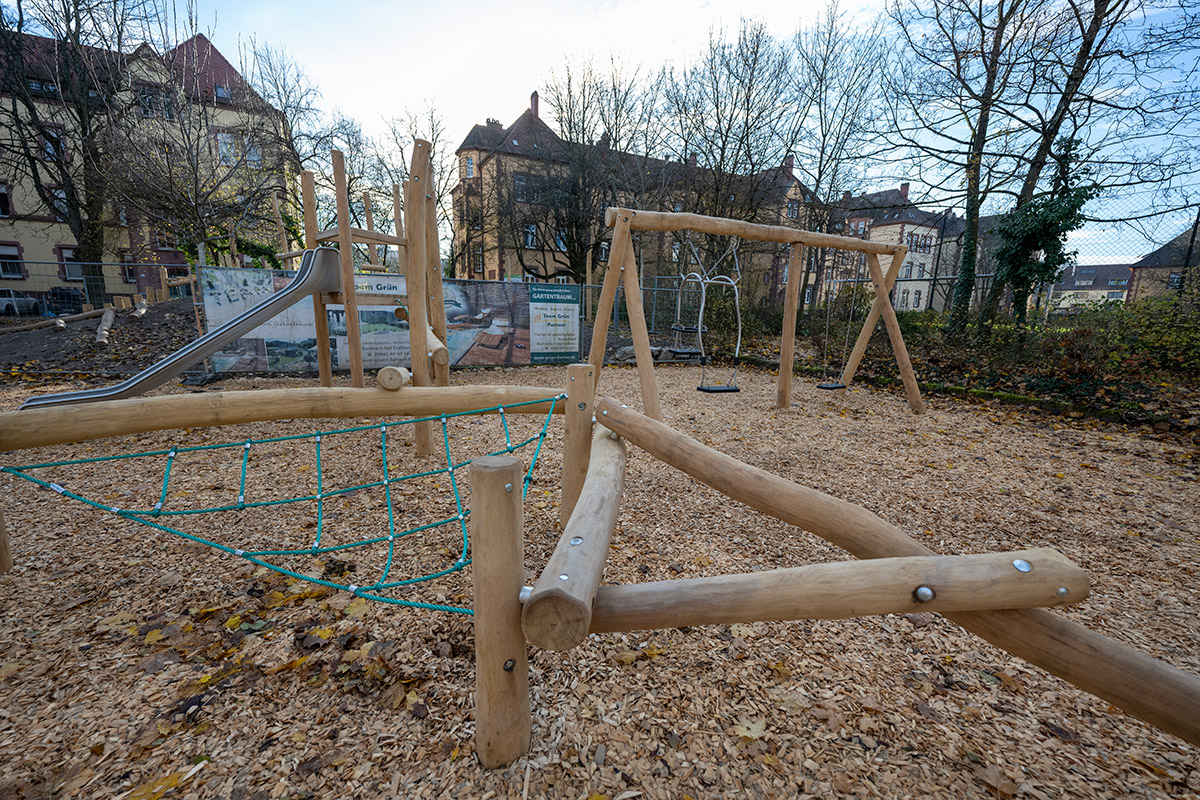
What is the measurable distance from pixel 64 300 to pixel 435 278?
15.0 m

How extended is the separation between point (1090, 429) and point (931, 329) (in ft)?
12.2

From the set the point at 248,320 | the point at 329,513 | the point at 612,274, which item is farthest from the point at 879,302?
the point at 248,320

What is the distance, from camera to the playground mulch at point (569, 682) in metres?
1.45

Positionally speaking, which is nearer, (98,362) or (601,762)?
(601,762)

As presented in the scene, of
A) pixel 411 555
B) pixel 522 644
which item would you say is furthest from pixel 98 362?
pixel 522 644

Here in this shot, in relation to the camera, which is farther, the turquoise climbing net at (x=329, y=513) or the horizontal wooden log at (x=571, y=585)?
the turquoise climbing net at (x=329, y=513)

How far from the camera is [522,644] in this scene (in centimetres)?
130

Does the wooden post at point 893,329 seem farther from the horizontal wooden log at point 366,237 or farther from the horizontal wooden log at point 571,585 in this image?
the horizontal wooden log at point 571,585

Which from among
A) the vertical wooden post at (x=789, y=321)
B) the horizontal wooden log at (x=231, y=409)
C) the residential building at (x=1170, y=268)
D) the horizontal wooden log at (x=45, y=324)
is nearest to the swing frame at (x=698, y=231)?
the vertical wooden post at (x=789, y=321)

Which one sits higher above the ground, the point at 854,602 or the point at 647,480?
the point at 854,602

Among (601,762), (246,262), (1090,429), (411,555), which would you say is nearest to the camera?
(601,762)

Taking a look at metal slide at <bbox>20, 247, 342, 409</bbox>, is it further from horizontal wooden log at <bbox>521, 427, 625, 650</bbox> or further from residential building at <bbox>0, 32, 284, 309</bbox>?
residential building at <bbox>0, 32, 284, 309</bbox>

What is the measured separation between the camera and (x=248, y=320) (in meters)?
4.27

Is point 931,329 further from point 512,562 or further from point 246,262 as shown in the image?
point 246,262
